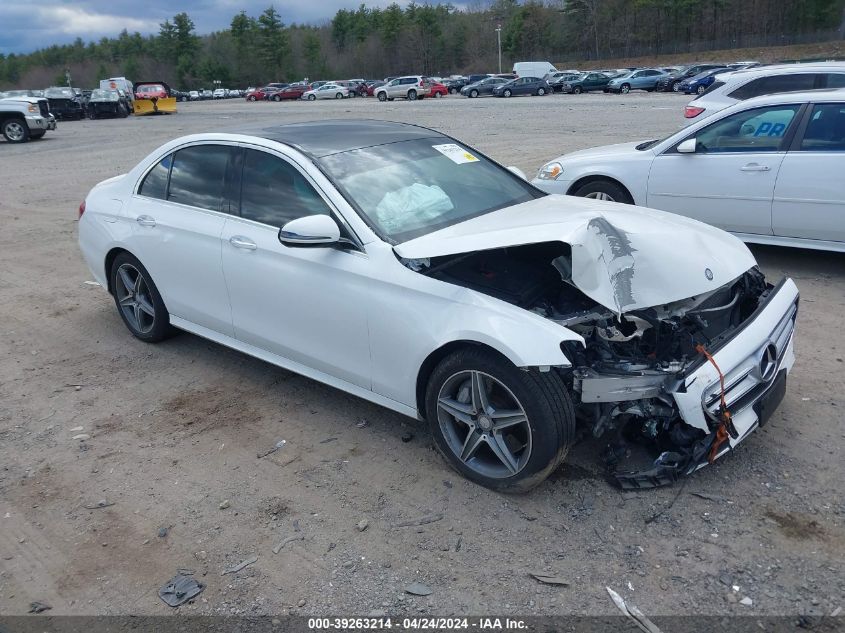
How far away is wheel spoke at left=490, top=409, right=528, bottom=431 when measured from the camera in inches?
132

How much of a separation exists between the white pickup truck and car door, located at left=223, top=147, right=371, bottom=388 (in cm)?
2489

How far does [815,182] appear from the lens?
20.4 feet

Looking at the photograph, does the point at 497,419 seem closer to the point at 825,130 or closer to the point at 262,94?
the point at 825,130

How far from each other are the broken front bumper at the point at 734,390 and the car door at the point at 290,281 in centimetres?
162

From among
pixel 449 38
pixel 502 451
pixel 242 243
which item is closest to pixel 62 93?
pixel 242 243

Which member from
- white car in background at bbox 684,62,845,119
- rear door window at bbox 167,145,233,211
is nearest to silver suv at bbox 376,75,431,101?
white car in background at bbox 684,62,845,119

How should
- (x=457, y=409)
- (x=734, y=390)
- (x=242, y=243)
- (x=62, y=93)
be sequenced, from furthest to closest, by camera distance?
(x=62, y=93) < (x=242, y=243) < (x=457, y=409) < (x=734, y=390)

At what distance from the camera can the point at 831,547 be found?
304 centimetres

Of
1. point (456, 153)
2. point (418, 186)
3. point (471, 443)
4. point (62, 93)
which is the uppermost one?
point (62, 93)

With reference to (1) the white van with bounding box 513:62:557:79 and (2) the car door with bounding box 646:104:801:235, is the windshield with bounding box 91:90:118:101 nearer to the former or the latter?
(1) the white van with bounding box 513:62:557:79

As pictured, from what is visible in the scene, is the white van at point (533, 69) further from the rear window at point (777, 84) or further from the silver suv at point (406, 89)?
the rear window at point (777, 84)

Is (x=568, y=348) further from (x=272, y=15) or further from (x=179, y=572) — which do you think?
(x=272, y=15)

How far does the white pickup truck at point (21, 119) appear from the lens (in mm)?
24866

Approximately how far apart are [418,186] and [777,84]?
7544mm
